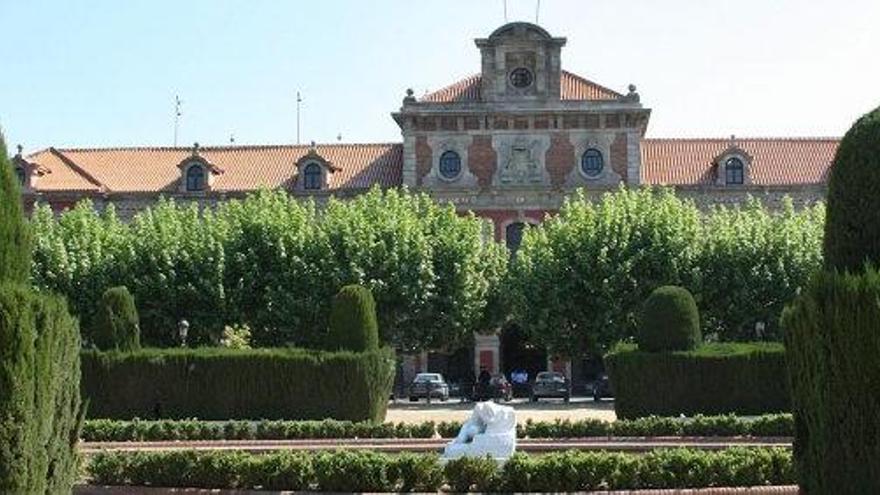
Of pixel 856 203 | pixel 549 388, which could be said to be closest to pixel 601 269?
pixel 549 388

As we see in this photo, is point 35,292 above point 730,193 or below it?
below

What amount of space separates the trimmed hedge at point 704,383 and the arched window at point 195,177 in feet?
103

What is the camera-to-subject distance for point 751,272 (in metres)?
42.7

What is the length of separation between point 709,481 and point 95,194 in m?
45.0

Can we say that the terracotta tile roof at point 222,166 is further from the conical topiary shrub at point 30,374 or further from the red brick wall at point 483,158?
the conical topiary shrub at point 30,374

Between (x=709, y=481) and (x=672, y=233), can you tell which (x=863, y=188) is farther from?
(x=672, y=233)

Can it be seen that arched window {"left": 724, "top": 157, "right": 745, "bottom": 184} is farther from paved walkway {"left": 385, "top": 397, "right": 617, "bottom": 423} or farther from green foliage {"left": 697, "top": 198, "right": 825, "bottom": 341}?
paved walkway {"left": 385, "top": 397, "right": 617, "bottom": 423}

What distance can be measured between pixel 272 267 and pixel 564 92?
60.1ft

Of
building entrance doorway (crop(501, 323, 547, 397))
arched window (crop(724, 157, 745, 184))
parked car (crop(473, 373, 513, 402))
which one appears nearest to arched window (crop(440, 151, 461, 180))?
building entrance doorway (crop(501, 323, 547, 397))

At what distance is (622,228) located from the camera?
43.4m

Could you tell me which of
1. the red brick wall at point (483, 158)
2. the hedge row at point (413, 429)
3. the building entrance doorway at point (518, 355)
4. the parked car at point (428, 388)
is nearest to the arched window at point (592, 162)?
the red brick wall at point (483, 158)

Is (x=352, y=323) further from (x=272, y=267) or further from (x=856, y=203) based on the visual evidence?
(x=856, y=203)

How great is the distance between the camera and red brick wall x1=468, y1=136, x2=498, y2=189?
54438mm

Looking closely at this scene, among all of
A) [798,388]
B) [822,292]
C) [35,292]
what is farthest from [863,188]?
[35,292]
